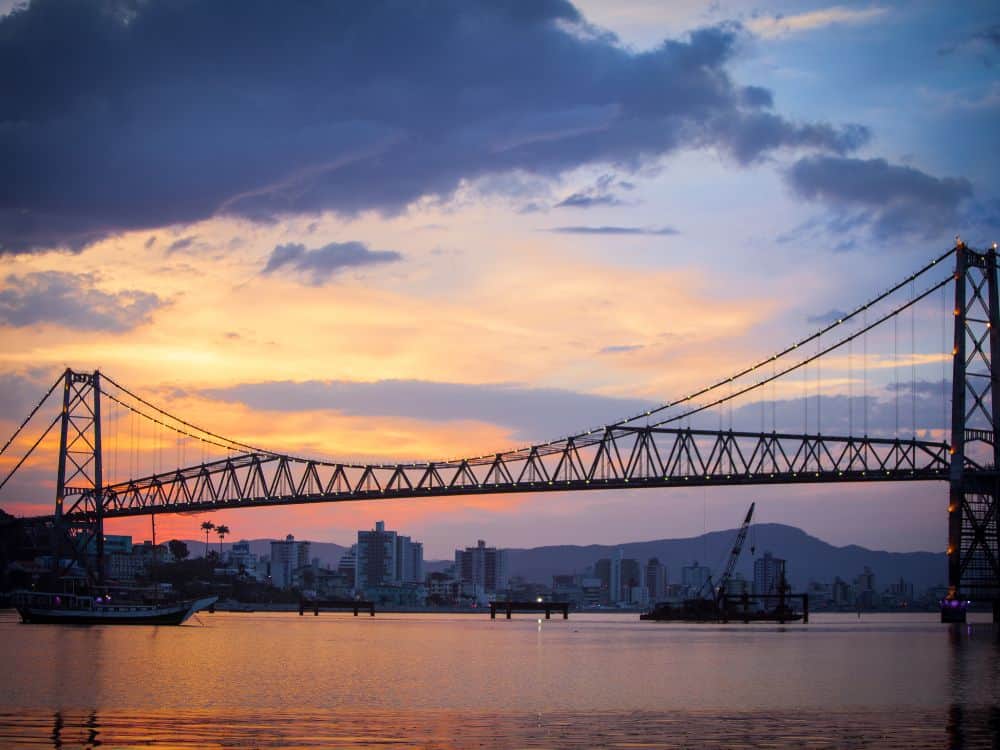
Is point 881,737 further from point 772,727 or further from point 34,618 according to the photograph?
point 34,618

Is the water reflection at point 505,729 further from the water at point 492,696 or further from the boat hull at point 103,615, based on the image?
the boat hull at point 103,615

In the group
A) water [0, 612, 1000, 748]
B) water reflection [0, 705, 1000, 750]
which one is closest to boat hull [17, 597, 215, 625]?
water [0, 612, 1000, 748]

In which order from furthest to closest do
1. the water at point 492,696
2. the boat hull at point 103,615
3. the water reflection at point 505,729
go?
the boat hull at point 103,615, the water at point 492,696, the water reflection at point 505,729

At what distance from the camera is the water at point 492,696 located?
33.8 m

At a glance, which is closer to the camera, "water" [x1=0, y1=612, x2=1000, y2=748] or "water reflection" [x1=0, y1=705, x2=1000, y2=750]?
"water reflection" [x1=0, y1=705, x2=1000, y2=750]

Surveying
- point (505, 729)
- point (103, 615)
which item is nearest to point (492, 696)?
point (505, 729)

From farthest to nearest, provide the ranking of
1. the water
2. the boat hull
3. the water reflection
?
the boat hull, the water, the water reflection

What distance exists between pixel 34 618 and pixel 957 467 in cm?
7194

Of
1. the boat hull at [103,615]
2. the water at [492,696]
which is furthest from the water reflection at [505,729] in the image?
the boat hull at [103,615]

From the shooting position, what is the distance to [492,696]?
154 ft

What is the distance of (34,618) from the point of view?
11469 cm

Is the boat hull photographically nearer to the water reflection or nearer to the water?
the water

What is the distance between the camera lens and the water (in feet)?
111

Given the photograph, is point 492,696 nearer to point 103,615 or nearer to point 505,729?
point 505,729
